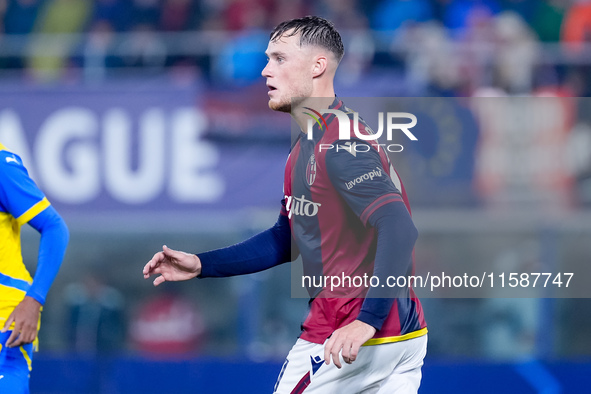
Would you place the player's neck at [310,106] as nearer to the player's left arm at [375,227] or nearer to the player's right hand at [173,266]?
the player's left arm at [375,227]

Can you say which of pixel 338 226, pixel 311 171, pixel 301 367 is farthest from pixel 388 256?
pixel 301 367

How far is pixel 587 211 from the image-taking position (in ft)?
27.7

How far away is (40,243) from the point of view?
12.0ft

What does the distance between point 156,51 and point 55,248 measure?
5640mm

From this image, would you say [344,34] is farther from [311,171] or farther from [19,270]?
[311,171]

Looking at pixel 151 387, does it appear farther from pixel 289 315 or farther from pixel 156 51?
pixel 156 51

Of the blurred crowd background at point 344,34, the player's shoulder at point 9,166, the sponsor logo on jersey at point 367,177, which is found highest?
the blurred crowd background at point 344,34

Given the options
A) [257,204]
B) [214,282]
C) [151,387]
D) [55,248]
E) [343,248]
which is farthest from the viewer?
[214,282]

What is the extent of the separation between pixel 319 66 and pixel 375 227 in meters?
0.70

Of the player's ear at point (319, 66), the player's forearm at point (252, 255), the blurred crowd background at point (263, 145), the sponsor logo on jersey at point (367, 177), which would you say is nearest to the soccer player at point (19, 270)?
the player's forearm at point (252, 255)

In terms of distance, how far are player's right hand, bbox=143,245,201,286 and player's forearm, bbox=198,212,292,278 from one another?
2.4 inches

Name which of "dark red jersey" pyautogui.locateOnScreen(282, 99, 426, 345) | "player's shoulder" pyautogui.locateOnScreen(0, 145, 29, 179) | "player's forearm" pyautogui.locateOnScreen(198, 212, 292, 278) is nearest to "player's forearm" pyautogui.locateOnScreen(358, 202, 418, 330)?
"dark red jersey" pyautogui.locateOnScreen(282, 99, 426, 345)

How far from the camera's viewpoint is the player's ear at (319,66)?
327cm

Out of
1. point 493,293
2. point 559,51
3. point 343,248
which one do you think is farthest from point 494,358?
point 343,248
